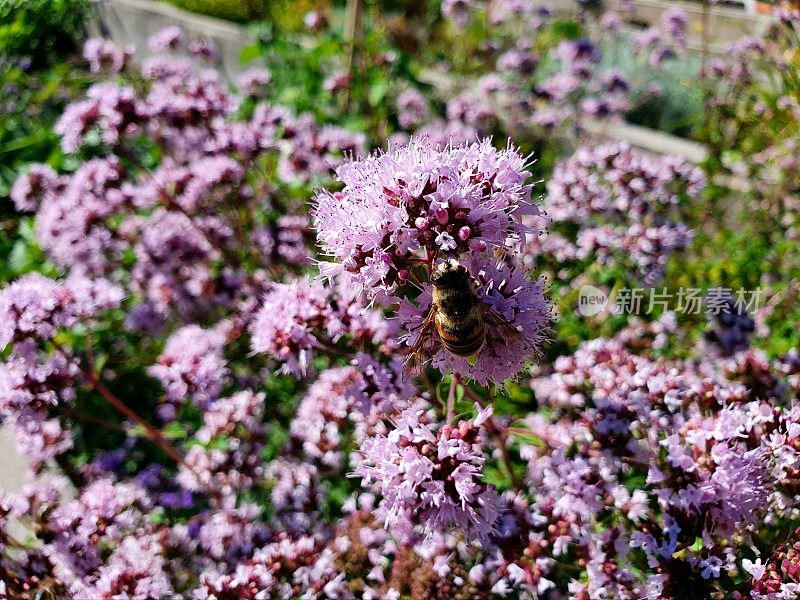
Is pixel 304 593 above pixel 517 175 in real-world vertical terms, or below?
below

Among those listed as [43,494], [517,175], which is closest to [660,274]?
[517,175]

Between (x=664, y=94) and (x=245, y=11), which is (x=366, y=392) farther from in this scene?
(x=245, y=11)

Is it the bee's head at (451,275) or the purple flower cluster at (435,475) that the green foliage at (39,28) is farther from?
the purple flower cluster at (435,475)

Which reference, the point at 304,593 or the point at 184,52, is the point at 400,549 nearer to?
the point at 304,593

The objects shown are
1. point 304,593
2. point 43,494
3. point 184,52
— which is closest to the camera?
point 304,593

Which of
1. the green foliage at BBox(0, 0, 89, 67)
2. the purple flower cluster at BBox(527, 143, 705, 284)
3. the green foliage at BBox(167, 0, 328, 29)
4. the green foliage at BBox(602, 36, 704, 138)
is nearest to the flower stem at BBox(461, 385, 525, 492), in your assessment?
the purple flower cluster at BBox(527, 143, 705, 284)
